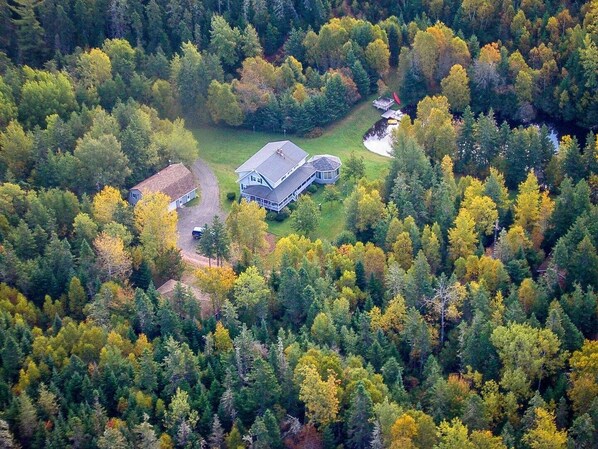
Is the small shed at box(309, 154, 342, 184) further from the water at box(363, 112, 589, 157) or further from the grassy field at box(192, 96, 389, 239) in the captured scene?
the water at box(363, 112, 589, 157)

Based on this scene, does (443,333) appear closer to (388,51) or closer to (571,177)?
(571,177)

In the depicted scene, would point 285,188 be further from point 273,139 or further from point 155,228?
point 155,228

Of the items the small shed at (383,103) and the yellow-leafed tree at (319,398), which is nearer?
the yellow-leafed tree at (319,398)

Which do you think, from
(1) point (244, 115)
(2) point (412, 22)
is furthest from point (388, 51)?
(1) point (244, 115)

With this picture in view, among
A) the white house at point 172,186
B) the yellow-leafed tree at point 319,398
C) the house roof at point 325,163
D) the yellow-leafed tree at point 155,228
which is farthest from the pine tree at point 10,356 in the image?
the house roof at point 325,163

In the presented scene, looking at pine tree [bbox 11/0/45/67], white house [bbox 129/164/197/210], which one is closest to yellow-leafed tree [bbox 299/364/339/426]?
white house [bbox 129/164/197/210]

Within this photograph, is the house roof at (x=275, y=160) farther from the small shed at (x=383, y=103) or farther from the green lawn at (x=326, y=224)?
the small shed at (x=383, y=103)
